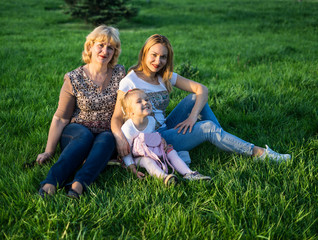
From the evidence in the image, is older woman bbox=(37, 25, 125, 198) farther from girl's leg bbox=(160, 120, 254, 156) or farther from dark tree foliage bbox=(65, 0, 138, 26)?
dark tree foliage bbox=(65, 0, 138, 26)

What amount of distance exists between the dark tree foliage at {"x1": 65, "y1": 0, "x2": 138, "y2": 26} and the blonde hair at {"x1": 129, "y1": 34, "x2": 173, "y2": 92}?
10955 millimetres

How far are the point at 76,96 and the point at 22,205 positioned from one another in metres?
1.30

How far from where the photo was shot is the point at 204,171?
9.53ft

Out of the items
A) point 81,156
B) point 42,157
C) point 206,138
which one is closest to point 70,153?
point 81,156

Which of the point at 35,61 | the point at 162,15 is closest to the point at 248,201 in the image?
the point at 35,61

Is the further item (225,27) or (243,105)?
(225,27)

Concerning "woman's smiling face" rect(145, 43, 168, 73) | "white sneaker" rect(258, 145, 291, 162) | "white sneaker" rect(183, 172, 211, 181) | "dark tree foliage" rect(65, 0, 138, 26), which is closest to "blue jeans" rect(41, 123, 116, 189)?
"white sneaker" rect(183, 172, 211, 181)

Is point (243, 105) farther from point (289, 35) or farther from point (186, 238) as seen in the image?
point (289, 35)

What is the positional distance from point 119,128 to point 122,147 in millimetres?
231

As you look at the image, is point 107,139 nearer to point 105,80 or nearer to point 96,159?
Result: point 96,159

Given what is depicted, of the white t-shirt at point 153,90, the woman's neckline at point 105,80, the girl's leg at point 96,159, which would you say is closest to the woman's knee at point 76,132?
the girl's leg at point 96,159

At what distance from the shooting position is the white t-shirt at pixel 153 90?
3.21 m

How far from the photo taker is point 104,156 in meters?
2.75

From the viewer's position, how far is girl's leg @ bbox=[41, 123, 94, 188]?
2.53 m
